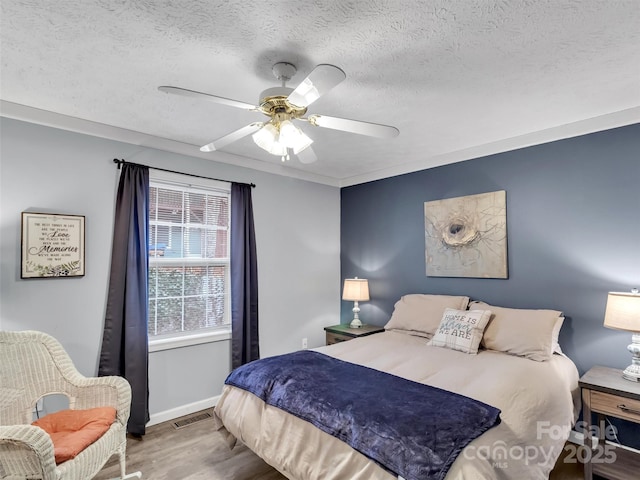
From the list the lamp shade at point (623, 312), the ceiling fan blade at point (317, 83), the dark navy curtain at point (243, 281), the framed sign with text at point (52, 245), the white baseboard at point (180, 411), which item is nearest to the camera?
the ceiling fan blade at point (317, 83)

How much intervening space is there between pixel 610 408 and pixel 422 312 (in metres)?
1.52

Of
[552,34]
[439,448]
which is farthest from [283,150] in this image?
[439,448]

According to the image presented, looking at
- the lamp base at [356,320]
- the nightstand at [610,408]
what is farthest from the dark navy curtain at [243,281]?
the nightstand at [610,408]

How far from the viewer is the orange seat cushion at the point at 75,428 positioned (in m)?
1.80

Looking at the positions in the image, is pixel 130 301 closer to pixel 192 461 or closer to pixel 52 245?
pixel 52 245

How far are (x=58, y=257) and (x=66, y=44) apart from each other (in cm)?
156

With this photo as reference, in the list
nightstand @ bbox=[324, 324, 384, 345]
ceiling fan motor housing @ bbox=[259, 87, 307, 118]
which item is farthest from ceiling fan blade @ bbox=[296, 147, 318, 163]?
nightstand @ bbox=[324, 324, 384, 345]

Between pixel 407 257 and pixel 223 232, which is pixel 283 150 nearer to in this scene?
pixel 223 232

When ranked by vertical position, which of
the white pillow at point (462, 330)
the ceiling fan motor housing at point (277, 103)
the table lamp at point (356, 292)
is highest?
the ceiling fan motor housing at point (277, 103)

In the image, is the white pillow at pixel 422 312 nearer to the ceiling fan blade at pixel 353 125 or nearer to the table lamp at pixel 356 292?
the table lamp at pixel 356 292

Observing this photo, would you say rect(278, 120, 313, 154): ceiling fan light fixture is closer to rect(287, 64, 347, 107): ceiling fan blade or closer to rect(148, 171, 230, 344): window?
rect(287, 64, 347, 107): ceiling fan blade

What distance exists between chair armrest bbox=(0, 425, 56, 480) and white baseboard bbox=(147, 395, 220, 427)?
151 cm

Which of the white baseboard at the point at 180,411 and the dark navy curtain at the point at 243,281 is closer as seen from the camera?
the white baseboard at the point at 180,411

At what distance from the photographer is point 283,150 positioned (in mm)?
2061
